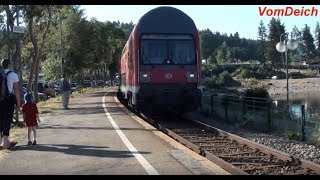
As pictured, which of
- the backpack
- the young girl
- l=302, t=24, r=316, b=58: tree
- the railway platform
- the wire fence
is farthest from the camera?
l=302, t=24, r=316, b=58: tree

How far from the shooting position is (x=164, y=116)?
2030cm

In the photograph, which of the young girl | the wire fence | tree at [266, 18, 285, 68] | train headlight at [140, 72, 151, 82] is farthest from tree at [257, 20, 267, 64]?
the young girl

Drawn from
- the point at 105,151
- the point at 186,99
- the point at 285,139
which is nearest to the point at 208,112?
the point at 186,99

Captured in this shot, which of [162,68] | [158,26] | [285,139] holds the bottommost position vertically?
[285,139]

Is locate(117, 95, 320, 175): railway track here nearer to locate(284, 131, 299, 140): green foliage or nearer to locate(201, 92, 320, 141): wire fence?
locate(284, 131, 299, 140): green foliage

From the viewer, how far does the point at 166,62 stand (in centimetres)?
1733

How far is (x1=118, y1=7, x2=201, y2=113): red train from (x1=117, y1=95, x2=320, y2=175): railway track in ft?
5.60

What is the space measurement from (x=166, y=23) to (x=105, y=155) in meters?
8.22

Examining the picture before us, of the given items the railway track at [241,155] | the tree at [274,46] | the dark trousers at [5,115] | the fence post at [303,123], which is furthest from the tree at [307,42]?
the dark trousers at [5,115]

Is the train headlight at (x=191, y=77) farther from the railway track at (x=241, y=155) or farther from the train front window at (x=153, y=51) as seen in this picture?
the railway track at (x=241, y=155)

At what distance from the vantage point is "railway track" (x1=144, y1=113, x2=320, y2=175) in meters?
8.71
